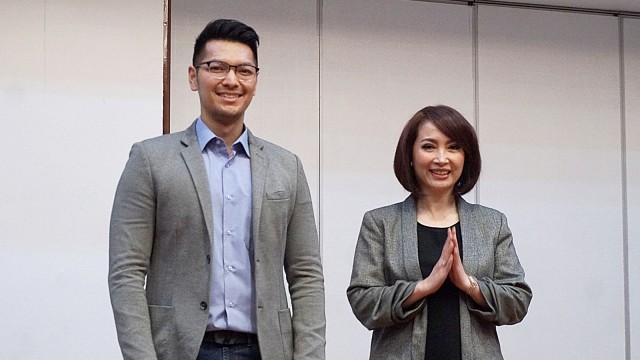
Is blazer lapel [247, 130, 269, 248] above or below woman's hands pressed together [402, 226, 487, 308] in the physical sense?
above

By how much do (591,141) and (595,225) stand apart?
0.47 m

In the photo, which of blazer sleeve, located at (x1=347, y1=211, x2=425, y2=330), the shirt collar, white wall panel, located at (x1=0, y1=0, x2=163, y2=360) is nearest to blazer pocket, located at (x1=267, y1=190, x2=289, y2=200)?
the shirt collar

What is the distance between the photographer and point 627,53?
5.87 metres

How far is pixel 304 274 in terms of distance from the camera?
263 cm

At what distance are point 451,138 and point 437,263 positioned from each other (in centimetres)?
41

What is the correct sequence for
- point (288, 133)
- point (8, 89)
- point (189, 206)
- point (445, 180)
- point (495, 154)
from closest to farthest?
point (189, 206) → point (445, 180) → point (8, 89) → point (288, 133) → point (495, 154)

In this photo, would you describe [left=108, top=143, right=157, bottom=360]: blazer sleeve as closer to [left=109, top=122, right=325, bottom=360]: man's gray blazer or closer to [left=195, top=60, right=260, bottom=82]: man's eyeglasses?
[left=109, top=122, right=325, bottom=360]: man's gray blazer

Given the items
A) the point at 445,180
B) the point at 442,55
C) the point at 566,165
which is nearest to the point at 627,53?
the point at 566,165

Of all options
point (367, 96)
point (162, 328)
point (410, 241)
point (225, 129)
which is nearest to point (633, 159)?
point (367, 96)

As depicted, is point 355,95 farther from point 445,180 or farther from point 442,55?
point 445,180

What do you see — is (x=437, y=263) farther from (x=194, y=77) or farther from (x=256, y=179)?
(x=194, y=77)

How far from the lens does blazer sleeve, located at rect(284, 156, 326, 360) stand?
257cm

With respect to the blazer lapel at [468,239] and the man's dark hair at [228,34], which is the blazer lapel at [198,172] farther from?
the blazer lapel at [468,239]

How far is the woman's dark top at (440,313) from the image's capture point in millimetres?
2922
